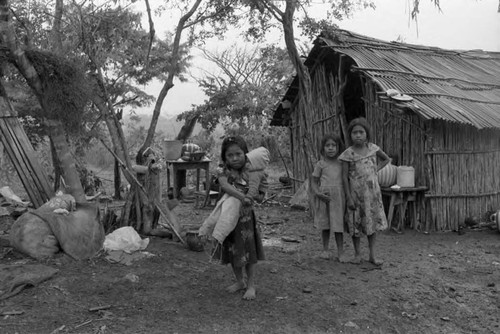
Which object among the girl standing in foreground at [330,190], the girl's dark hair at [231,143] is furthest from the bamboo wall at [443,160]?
the girl's dark hair at [231,143]

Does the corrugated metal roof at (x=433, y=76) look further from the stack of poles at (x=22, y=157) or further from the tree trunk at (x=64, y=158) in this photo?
the stack of poles at (x=22, y=157)

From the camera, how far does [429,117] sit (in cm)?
628

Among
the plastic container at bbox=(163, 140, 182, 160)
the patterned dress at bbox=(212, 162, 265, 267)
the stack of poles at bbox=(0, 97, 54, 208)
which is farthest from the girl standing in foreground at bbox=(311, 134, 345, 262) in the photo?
the plastic container at bbox=(163, 140, 182, 160)

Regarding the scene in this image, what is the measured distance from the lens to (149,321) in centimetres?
344

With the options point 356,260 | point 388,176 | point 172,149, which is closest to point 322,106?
point 388,176

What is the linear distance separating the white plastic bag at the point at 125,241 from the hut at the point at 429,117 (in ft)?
11.6

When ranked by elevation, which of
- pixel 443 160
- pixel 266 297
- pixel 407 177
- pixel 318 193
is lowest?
pixel 266 297

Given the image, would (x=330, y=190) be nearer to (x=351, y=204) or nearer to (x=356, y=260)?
(x=351, y=204)

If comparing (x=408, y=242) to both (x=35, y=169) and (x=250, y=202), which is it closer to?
(x=250, y=202)

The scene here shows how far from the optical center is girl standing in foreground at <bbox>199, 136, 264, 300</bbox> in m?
3.76

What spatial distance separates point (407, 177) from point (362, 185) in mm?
2425

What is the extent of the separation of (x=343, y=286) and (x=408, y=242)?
250 centimetres

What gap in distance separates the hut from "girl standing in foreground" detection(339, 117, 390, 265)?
5.91ft

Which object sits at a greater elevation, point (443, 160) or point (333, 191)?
point (443, 160)
